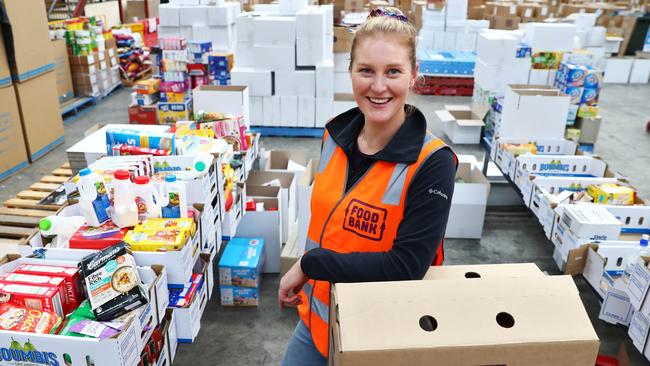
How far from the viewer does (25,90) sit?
17.4ft

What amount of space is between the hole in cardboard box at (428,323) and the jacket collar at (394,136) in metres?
0.45

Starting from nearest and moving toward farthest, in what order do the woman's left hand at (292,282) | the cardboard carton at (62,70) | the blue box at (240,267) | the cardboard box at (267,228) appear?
the woman's left hand at (292,282) < the blue box at (240,267) < the cardboard box at (267,228) < the cardboard carton at (62,70)

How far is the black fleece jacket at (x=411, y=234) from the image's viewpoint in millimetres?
1229

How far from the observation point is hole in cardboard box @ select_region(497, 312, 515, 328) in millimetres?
949

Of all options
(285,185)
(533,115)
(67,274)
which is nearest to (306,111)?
(285,185)

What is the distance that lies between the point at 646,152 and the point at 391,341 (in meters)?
6.82

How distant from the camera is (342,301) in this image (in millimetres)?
968

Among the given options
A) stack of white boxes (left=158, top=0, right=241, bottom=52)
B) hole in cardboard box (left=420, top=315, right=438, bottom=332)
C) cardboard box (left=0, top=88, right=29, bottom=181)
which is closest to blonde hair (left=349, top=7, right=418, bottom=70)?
hole in cardboard box (left=420, top=315, right=438, bottom=332)

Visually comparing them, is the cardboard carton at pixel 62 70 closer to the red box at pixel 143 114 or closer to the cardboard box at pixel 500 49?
the red box at pixel 143 114

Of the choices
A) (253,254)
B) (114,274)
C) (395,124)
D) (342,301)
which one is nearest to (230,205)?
(253,254)

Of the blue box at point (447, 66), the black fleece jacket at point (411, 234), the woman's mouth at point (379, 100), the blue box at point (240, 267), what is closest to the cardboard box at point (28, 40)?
the blue box at point (240, 267)

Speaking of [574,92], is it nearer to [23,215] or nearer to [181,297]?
[181,297]

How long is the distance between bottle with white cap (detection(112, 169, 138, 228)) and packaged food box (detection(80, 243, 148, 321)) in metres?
0.31

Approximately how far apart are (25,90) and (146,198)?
4.18 m
